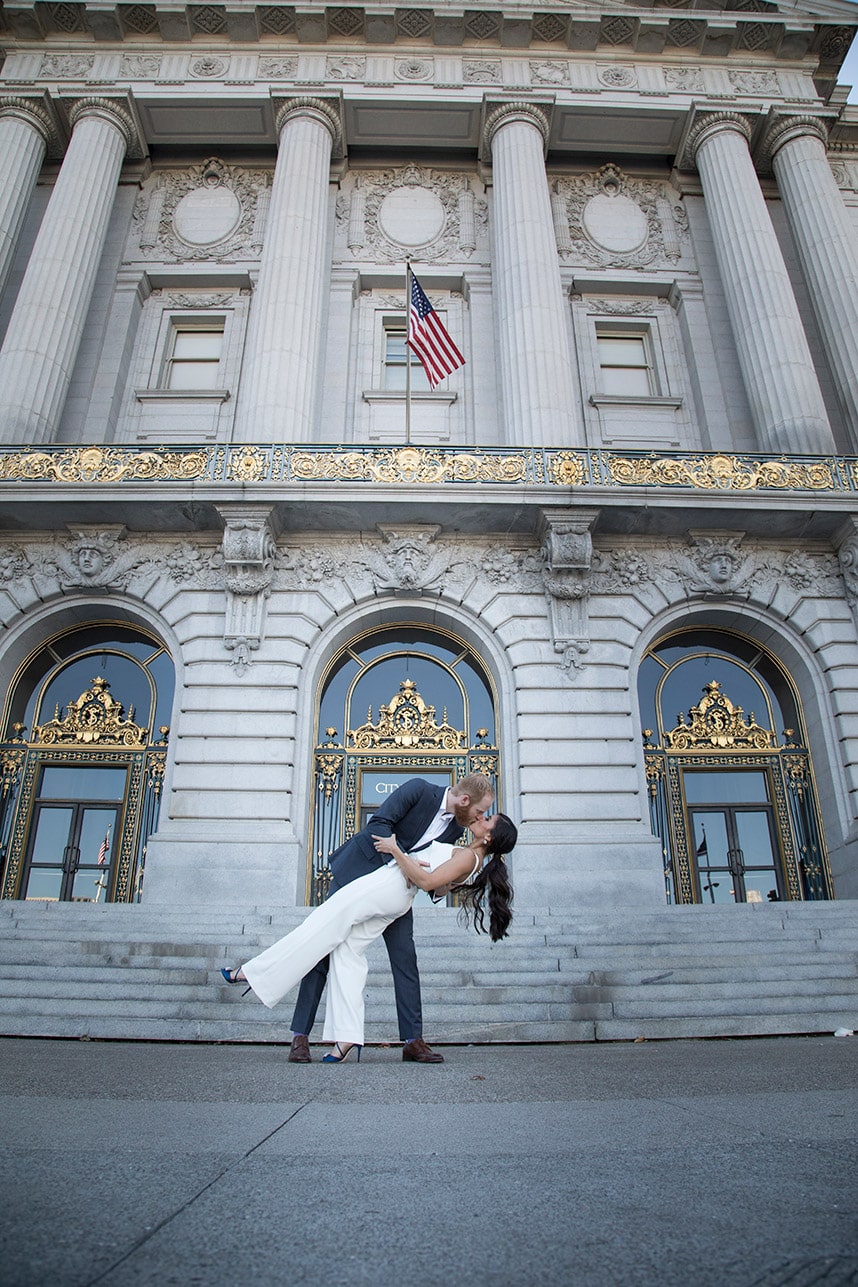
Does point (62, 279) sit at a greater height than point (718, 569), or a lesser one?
greater

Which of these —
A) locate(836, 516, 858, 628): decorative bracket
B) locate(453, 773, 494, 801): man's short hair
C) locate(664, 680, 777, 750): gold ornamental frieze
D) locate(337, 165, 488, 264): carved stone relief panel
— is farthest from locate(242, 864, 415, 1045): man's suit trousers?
locate(337, 165, 488, 264): carved stone relief panel

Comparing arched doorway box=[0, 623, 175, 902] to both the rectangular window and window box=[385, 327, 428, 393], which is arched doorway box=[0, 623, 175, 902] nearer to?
window box=[385, 327, 428, 393]

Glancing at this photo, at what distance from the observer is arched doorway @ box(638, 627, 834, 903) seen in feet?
48.9

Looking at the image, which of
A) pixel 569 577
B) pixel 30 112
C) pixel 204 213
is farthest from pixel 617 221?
pixel 30 112

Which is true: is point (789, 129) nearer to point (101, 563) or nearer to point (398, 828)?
point (101, 563)

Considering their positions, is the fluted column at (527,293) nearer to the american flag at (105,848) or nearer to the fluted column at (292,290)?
the fluted column at (292,290)

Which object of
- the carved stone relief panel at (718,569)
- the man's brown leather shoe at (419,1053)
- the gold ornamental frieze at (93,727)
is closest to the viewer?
the man's brown leather shoe at (419,1053)

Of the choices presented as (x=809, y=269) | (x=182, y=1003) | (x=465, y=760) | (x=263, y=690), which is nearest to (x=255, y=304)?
(x=263, y=690)

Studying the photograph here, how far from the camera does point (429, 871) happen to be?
4.81 meters

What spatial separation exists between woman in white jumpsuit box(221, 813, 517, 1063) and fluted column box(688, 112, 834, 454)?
14.6 meters

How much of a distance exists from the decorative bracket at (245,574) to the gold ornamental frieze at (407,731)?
8.45 ft

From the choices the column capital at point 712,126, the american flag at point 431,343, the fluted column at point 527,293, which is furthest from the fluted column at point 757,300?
the american flag at point 431,343

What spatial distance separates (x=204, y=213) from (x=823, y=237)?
50.0 feet

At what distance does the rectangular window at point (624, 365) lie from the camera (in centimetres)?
2058
